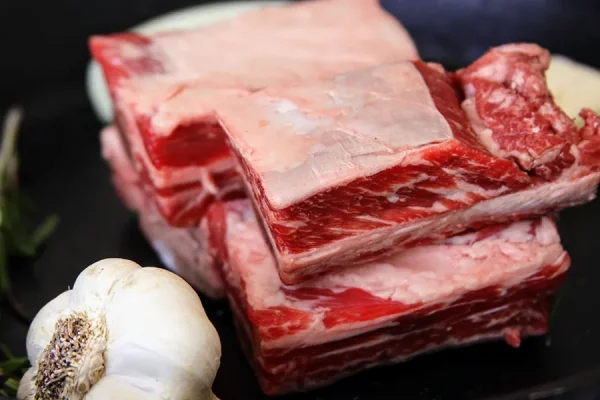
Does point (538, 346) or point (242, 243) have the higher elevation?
point (242, 243)

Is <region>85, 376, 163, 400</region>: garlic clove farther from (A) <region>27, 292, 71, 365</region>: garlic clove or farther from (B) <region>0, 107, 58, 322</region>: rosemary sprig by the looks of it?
(B) <region>0, 107, 58, 322</region>: rosemary sprig

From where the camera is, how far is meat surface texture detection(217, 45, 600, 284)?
191 centimetres

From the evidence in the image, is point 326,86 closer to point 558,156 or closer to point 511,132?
point 511,132

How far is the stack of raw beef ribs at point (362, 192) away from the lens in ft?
6.39

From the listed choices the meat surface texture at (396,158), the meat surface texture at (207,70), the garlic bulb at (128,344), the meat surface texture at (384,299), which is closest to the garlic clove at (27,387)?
the garlic bulb at (128,344)

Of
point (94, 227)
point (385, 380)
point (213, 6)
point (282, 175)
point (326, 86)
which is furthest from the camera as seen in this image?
point (213, 6)

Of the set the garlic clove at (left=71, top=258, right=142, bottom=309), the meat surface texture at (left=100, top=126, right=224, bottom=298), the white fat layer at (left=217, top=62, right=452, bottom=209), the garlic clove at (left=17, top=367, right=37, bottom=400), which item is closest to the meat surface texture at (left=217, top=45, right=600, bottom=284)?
the white fat layer at (left=217, top=62, right=452, bottom=209)

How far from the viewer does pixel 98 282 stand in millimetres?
1833

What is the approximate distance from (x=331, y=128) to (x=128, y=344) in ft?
2.79

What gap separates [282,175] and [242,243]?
50cm

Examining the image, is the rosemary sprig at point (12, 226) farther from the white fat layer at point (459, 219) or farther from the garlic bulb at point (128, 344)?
the white fat layer at point (459, 219)

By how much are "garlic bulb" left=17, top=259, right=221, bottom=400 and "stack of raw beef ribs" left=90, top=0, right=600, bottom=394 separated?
0.37 meters

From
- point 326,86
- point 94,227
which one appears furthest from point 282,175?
point 94,227

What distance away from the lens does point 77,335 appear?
1.76 m
